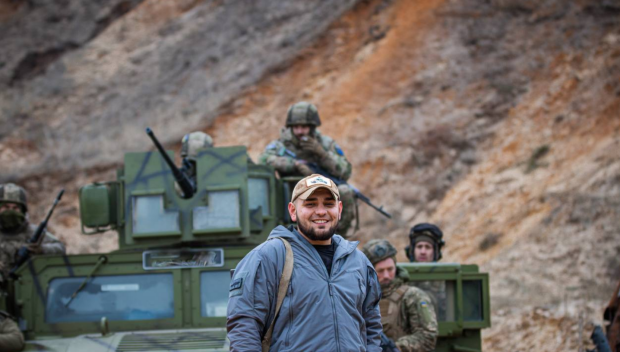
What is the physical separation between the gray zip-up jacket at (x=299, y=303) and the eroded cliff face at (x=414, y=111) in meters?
7.22

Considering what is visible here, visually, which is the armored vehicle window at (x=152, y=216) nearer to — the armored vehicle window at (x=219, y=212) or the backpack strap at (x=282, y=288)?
the armored vehicle window at (x=219, y=212)

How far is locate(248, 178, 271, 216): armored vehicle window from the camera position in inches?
279

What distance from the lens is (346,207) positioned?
7.52m

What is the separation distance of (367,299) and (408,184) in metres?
11.2

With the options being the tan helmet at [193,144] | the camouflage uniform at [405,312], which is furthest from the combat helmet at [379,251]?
the tan helmet at [193,144]

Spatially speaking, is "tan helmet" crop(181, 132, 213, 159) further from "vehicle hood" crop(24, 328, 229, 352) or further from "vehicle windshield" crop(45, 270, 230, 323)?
"vehicle hood" crop(24, 328, 229, 352)

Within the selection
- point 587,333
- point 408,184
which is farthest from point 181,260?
point 408,184

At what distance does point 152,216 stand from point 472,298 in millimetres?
2687

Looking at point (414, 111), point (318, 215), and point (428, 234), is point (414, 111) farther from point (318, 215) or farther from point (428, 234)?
point (318, 215)

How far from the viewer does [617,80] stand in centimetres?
1471

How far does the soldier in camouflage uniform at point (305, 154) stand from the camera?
7.68m

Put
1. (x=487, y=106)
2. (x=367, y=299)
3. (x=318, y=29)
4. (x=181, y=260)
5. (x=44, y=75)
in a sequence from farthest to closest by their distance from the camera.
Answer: (x=44, y=75) → (x=318, y=29) → (x=487, y=106) → (x=181, y=260) → (x=367, y=299)

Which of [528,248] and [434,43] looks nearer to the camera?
[528,248]

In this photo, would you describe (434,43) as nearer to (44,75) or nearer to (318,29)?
(318,29)
